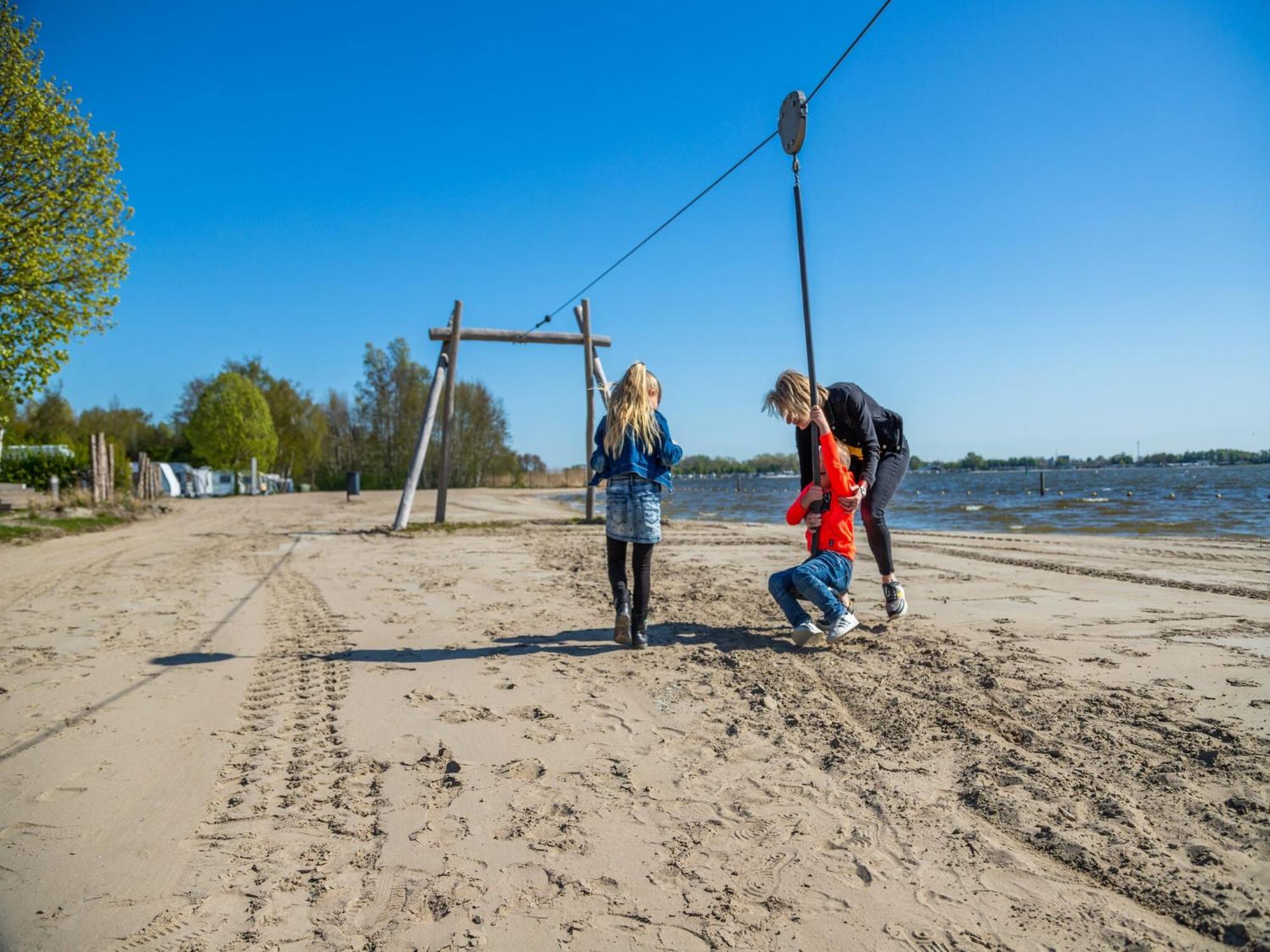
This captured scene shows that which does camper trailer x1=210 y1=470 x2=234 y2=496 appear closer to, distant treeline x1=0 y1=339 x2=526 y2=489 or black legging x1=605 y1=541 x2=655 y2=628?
distant treeline x1=0 y1=339 x2=526 y2=489

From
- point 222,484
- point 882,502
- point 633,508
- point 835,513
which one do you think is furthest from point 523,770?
point 222,484

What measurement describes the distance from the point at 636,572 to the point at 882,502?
69.0 inches

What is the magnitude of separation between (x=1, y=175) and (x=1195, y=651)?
18.2m

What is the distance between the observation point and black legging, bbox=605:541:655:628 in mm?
5133

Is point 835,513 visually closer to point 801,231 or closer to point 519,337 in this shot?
point 801,231

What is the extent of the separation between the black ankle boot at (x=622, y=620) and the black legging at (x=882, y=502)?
1700 mm

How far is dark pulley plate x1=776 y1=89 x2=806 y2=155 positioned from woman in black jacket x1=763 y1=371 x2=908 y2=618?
174cm

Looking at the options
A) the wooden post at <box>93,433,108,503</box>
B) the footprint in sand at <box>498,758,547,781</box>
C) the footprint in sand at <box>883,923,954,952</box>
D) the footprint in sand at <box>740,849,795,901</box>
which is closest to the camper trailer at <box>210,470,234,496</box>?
the wooden post at <box>93,433,108,503</box>

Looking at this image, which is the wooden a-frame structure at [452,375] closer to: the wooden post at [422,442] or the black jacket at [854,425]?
the wooden post at [422,442]

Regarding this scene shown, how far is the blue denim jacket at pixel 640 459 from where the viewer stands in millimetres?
5148

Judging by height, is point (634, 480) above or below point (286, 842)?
above

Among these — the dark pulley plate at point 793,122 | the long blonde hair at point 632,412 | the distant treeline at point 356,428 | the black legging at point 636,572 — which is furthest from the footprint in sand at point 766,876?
the distant treeline at point 356,428

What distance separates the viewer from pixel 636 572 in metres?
5.13

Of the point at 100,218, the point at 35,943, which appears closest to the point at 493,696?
the point at 35,943
